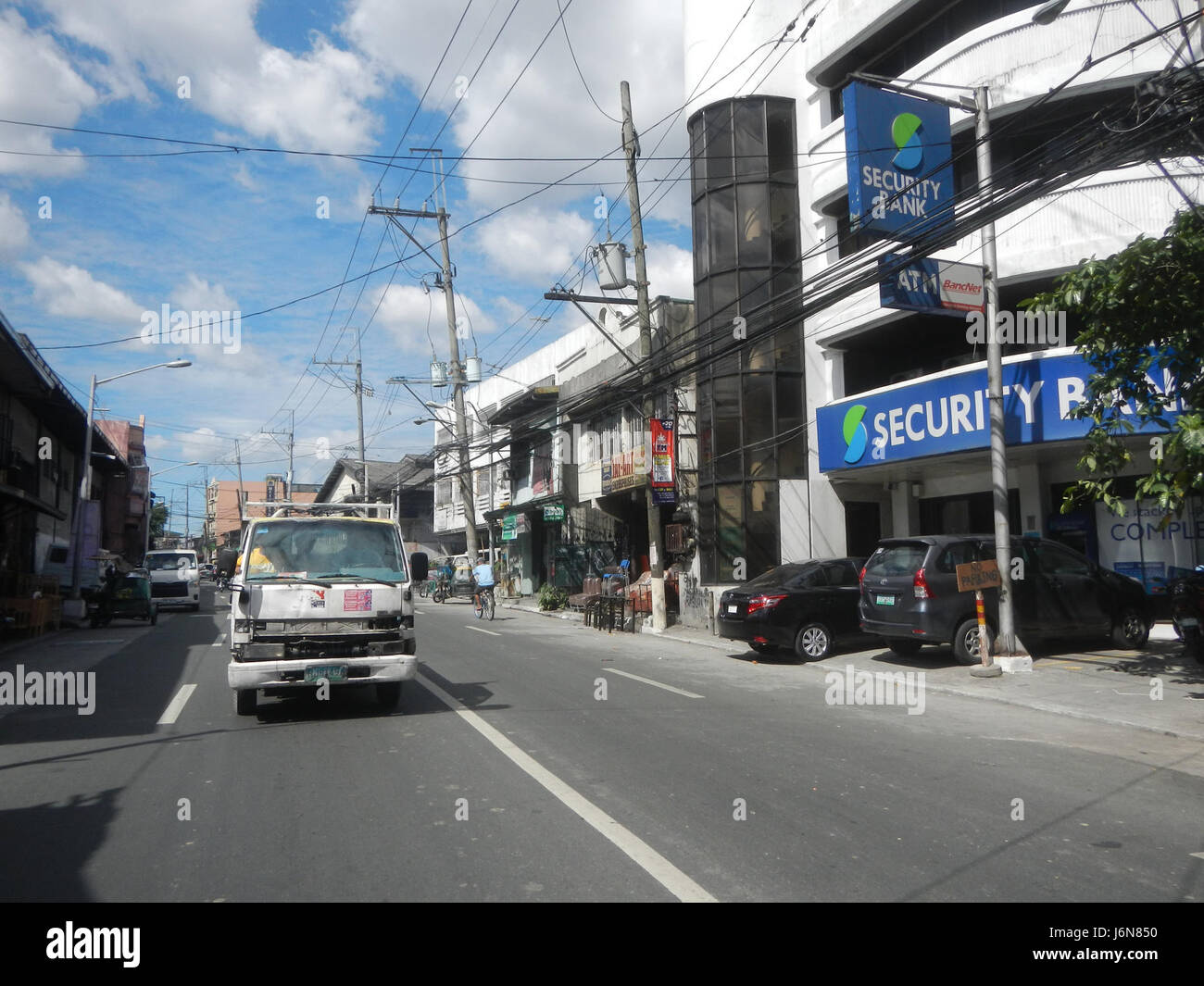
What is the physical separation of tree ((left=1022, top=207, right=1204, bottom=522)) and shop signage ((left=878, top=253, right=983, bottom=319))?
4049mm

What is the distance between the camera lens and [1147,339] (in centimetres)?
998

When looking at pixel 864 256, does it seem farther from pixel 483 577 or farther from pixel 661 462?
pixel 483 577

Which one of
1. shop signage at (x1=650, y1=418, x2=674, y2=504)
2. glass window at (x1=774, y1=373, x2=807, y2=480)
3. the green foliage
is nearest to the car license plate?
shop signage at (x1=650, y1=418, x2=674, y2=504)

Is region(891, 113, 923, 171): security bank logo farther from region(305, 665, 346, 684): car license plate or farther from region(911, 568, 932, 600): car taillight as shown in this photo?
region(305, 665, 346, 684): car license plate

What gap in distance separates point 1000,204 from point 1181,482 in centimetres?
416

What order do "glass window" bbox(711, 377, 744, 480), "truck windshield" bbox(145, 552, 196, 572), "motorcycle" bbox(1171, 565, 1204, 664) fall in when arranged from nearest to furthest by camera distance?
"motorcycle" bbox(1171, 565, 1204, 664) → "glass window" bbox(711, 377, 744, 480) → "truck windshield" bbox(145, 552, 196, 572)

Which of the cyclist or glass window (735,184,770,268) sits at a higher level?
glass window (735,184,770,268)

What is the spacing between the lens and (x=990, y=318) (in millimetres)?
13484

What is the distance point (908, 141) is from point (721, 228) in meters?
8.45

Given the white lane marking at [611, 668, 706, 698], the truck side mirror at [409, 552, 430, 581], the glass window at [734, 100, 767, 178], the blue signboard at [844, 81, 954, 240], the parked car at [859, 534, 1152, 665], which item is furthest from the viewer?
the glass window at [734, 100, 767, 178]

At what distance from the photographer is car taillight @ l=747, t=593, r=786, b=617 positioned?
15273mm
